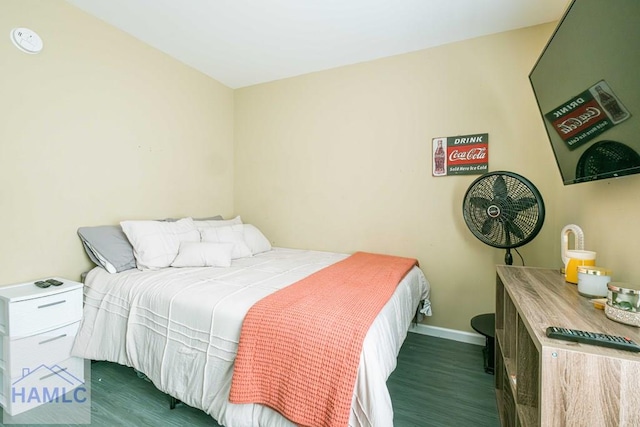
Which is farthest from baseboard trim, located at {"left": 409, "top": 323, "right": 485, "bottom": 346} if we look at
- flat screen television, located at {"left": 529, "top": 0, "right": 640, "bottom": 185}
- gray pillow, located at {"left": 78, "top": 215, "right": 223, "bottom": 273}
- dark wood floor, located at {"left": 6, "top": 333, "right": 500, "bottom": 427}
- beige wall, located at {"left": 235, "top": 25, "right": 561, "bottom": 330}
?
gray pillow, located at {"left": 78, "top": 215, "right": 223, "bottom": 273}

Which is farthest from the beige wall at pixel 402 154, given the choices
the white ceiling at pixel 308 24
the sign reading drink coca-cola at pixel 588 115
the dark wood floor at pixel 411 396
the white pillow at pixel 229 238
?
the sign reading drink coca-cola at pixel 588 115

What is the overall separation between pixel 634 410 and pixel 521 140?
81.2 inches

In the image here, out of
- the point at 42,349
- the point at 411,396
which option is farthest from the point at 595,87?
the point at 42,349

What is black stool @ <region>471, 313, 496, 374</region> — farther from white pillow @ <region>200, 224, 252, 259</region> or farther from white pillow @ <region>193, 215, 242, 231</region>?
white pillow @ <region>193, 215, 242, 231</region>

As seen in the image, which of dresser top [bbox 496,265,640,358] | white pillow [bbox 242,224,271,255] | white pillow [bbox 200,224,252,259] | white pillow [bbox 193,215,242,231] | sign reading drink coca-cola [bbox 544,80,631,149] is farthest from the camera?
white pillow [bbox 242,224,271,255]

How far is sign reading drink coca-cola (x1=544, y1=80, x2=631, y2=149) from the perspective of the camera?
1.03 metres

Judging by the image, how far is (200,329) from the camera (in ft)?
4.67

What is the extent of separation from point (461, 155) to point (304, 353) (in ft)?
6.88

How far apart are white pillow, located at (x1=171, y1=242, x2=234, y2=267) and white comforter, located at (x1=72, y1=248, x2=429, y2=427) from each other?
0.08m

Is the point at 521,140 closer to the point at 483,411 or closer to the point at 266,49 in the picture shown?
the point at 483,411

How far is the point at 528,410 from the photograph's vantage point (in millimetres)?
1039

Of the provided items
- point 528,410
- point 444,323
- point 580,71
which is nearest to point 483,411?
point 528,410

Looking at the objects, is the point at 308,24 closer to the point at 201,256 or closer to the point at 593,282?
the point at 201,256

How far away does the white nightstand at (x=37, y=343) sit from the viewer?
1.51 metres
